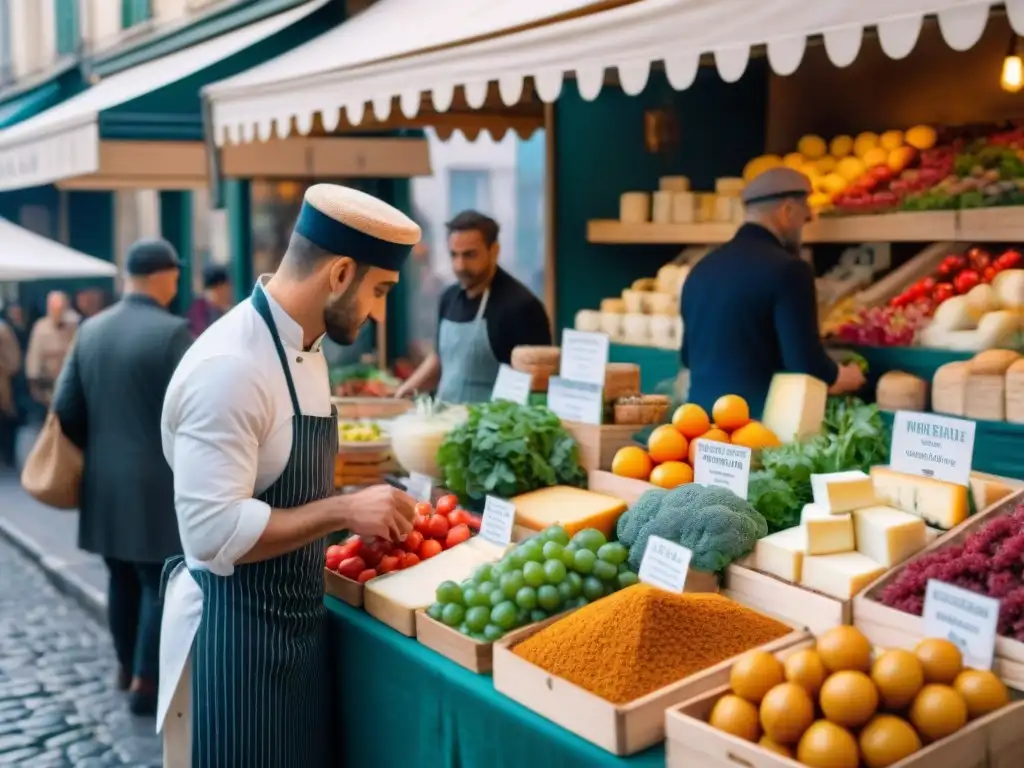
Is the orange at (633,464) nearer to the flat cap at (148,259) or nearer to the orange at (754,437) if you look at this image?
the orange at (754,437)

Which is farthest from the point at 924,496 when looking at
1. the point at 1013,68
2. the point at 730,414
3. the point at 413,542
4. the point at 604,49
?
the point at 1013,68

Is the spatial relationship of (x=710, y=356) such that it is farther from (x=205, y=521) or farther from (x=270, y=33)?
(x=270, y=33)

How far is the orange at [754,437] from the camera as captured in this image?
3578 mm

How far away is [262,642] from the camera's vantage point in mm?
2875

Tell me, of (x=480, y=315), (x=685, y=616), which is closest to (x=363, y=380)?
(x=480, y=315)

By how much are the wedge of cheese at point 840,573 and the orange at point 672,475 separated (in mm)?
657

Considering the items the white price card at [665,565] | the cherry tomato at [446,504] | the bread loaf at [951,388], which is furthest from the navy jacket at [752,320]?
the white price card at [665,565]

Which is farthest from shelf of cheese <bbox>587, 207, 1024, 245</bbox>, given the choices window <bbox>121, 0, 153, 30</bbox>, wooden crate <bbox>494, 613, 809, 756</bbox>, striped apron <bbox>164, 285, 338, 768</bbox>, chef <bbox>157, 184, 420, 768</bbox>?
window <bbox>121, 0, 153, 30</bbox>

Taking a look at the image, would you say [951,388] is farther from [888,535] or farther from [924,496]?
[888,535]

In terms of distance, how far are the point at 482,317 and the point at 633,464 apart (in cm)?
202

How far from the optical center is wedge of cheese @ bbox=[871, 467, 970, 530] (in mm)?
2967

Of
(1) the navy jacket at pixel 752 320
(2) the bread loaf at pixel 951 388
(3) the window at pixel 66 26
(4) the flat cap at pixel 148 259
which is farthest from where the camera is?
(3) the window at pixel 66 26

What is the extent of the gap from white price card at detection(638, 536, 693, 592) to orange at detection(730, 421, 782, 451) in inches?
29.8

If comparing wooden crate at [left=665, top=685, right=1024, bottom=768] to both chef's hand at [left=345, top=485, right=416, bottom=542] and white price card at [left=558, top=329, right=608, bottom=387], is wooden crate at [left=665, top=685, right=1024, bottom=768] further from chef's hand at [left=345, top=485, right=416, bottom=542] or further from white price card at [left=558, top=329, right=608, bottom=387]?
white price card at [left=558, top=329, right=608, bottom=387]
